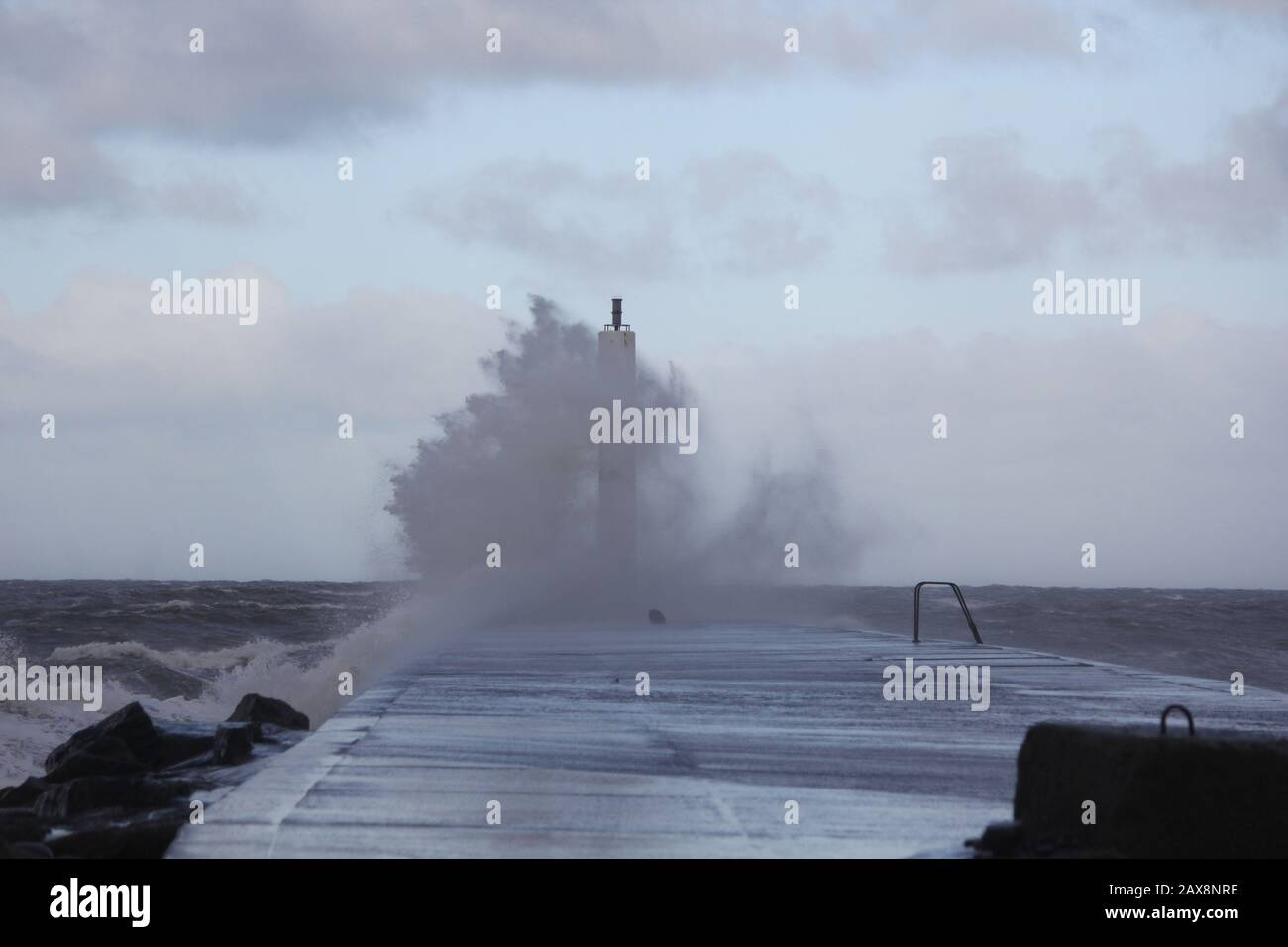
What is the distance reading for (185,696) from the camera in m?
21.0

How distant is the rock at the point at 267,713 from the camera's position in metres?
11.0

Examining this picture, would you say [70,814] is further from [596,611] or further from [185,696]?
[596,611]

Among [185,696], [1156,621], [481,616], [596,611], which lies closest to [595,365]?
[596,611]

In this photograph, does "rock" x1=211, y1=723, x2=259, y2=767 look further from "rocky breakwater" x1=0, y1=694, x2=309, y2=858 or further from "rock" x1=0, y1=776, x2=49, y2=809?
"rock" x1=0, y1=776, x2=49, y2=809

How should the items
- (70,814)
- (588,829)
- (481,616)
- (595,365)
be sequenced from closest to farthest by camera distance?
→ 1. (588,829)
2. (70,814)
3. (481,616)
4. (595,365)

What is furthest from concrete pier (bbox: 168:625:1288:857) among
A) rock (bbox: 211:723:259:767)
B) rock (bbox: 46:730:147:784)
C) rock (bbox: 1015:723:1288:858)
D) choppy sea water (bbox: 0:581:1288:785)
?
choppy sea water (bbox: 0:581:1288:785)

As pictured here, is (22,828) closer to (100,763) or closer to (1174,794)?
(100,763)

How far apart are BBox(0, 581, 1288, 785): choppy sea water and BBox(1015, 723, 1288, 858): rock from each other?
10657 mm

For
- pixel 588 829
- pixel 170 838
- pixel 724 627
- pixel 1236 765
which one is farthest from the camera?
pixel 724 627

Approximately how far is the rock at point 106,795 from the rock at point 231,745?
158cm

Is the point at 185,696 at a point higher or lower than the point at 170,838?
lower

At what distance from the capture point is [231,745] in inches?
363
